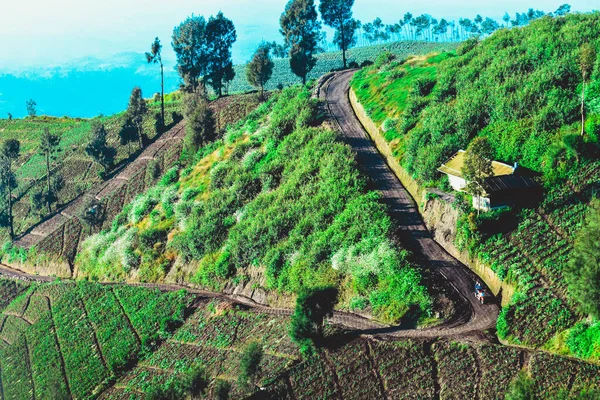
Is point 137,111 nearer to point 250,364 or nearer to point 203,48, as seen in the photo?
point 203,48

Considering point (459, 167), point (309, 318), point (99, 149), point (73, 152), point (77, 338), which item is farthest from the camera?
point (73, 152)

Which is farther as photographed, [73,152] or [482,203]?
[73,152]

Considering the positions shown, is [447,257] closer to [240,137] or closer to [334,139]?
[334,139]

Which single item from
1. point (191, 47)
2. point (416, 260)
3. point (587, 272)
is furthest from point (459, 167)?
point (191, 47)

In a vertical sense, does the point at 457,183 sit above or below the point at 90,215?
above

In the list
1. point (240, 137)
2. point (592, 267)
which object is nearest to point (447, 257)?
point (592, 267)

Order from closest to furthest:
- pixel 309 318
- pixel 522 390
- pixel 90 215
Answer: pixel 522 390 → pixel 309 318 → pixel 90 215
